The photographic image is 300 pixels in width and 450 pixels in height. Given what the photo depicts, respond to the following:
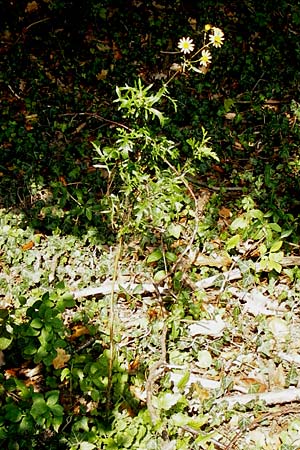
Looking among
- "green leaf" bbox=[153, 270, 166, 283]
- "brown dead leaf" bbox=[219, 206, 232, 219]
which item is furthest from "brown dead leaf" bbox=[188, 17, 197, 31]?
"green leaf" bbox=[153, 270, 166, 283]

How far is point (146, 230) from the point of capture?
397 cm

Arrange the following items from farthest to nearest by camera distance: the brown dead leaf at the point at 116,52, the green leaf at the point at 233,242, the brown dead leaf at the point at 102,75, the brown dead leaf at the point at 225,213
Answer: the brown dead leaf at the point at 116,52 → the brown dead leaf at the point at 102,75 → the brown dead leaf at the point at 225,213 → the green leaf at the point at 233,242

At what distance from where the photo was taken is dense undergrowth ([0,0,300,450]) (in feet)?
9.88

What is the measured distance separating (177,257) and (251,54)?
8.75 feet

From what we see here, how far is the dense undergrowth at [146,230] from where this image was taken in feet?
9.88

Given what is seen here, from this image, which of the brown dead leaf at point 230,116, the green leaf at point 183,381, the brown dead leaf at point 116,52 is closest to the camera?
the green leaf at point 183,381

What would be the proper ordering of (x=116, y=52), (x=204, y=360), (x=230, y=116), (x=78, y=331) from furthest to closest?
(x=116, y=52)
(x=230, y=116)
(x=78, y=331)
(x=204, y=360)

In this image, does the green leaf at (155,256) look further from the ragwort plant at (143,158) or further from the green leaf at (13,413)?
the green leaf at (13,413)

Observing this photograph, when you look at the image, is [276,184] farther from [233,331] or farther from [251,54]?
[251,54]

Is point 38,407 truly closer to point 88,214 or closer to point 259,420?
point 259,420

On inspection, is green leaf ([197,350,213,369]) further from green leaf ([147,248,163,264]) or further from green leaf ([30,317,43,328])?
green leaf ([30,317,43,328])

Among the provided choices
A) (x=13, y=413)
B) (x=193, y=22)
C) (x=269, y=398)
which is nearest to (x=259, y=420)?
(x=269, y=398)

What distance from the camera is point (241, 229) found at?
13.1ft

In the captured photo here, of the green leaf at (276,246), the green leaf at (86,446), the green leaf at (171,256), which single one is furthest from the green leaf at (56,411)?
the green leaf at (276,246)
